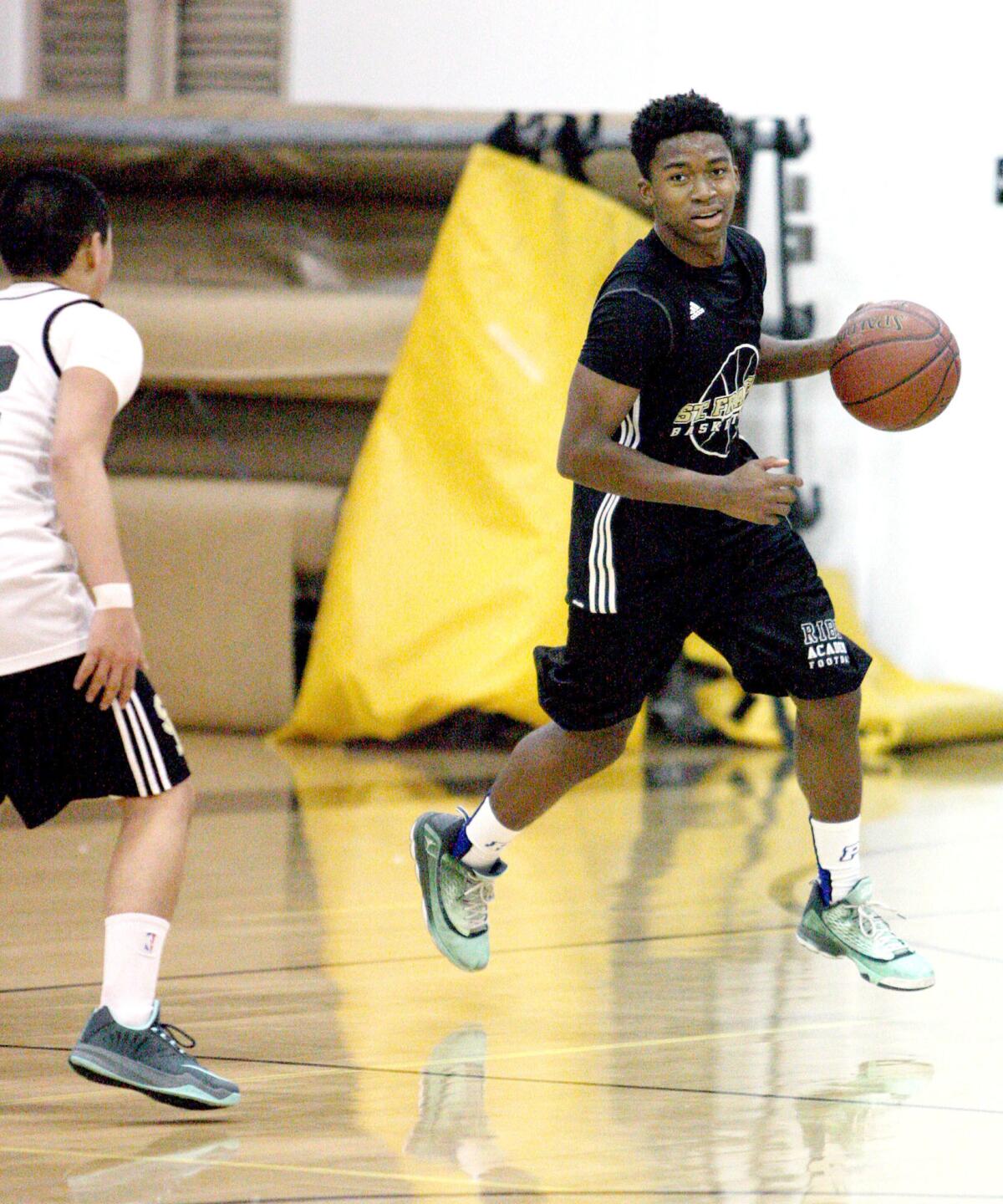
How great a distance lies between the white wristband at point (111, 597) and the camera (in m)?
2.32

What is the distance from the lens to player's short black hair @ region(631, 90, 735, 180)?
2871 millimetres

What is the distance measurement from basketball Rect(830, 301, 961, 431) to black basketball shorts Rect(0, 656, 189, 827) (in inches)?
50.9

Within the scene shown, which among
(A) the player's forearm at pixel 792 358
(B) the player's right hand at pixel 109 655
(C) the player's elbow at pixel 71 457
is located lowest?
(B) the player's right hand at pixel 109 655

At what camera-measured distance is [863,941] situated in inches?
116

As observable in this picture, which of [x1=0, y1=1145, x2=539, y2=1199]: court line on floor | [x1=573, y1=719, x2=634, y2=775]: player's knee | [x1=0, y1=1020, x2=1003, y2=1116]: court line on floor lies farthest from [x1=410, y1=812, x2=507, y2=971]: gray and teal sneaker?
[x1=0, y1=1145, x2=539, y2=1199]: court line on floor

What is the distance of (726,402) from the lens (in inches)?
116

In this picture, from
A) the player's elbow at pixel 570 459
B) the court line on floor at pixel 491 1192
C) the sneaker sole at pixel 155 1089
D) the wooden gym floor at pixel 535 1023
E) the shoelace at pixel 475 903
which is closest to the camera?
the court line on floor at pixel 491 1192

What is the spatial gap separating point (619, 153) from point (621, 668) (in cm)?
362

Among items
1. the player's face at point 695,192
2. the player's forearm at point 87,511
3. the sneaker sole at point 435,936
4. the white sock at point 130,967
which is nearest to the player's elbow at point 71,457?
the player's forearm at point 87,511

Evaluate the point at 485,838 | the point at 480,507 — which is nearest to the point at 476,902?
the point at 485,838

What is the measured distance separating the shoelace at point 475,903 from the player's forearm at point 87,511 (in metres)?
1.08

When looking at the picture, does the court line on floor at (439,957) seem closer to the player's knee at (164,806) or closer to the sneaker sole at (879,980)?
the sneaker sole at (879,980)

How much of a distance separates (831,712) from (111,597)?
1.19 metres

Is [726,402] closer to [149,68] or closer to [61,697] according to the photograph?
[61,697]
